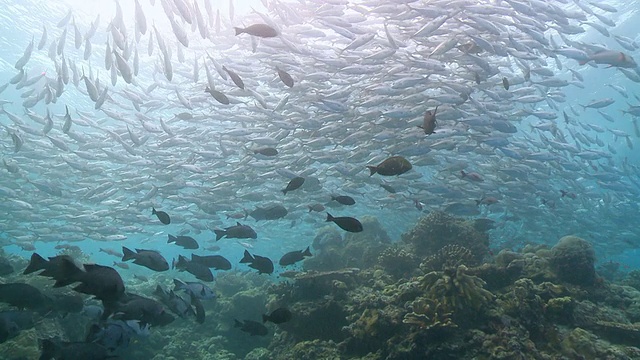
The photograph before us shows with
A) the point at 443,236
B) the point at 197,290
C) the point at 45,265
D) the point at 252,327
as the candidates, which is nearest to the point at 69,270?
the point at 45,265

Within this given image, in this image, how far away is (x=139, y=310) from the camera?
4930 mm

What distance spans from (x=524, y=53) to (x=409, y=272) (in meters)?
7.41

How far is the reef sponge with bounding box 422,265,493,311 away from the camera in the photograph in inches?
256

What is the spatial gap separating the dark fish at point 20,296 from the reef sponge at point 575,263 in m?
10.9

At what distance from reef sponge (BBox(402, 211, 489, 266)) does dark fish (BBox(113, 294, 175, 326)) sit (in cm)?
872

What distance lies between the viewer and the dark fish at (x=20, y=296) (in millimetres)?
5414

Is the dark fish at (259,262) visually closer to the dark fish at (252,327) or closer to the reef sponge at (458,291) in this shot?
the dark fish at (252,327)

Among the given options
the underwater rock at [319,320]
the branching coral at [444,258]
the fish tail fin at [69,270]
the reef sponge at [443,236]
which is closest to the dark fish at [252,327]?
the underwater rock at [319,320]

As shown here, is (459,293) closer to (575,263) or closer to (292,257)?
→ (292,257)

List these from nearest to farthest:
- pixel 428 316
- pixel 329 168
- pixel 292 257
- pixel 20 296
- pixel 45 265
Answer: pixel 45 265
pixel 20 296
pixel 428 316
pixel 292 257
pixel 329 168

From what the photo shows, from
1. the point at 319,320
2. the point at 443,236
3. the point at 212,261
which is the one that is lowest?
the point at 443,236

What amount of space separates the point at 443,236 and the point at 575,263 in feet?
12.5

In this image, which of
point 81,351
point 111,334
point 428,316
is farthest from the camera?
point 428,316

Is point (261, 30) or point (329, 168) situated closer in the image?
point (261, 30)
